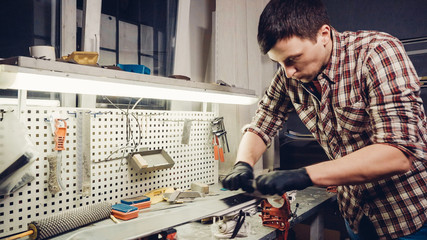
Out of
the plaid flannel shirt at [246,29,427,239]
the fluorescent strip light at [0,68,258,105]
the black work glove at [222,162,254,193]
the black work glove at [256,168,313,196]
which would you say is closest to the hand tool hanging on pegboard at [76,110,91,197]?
the fluorescent strip light at [0,68,258,105]

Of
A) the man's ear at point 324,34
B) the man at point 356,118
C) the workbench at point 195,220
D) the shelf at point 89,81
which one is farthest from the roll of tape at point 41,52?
the man's ear at point 324,34

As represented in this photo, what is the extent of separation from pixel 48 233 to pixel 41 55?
22.9 inches

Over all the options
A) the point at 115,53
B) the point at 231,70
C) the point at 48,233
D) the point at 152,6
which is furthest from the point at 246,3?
the point at 48,233

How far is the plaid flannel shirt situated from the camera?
0.85 meters

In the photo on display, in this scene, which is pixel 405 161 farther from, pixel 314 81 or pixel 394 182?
pixel 314 81

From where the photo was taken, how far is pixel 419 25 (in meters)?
2.14

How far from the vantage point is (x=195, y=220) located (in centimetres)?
87

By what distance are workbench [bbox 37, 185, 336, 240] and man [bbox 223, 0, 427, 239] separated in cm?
10

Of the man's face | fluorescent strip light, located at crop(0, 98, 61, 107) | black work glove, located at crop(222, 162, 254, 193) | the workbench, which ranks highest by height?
the man's face

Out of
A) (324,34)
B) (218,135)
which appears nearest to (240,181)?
(324,34)

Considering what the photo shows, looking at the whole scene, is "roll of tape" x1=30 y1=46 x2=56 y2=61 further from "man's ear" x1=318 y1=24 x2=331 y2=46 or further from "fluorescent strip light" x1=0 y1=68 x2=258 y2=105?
"man's ear" x1=318 y1=24 x2=331 y2=46

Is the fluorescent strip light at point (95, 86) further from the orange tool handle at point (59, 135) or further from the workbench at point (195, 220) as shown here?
the workbench at point (195, 220)

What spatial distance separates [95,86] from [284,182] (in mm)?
775

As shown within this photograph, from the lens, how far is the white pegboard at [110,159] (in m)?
1.13
